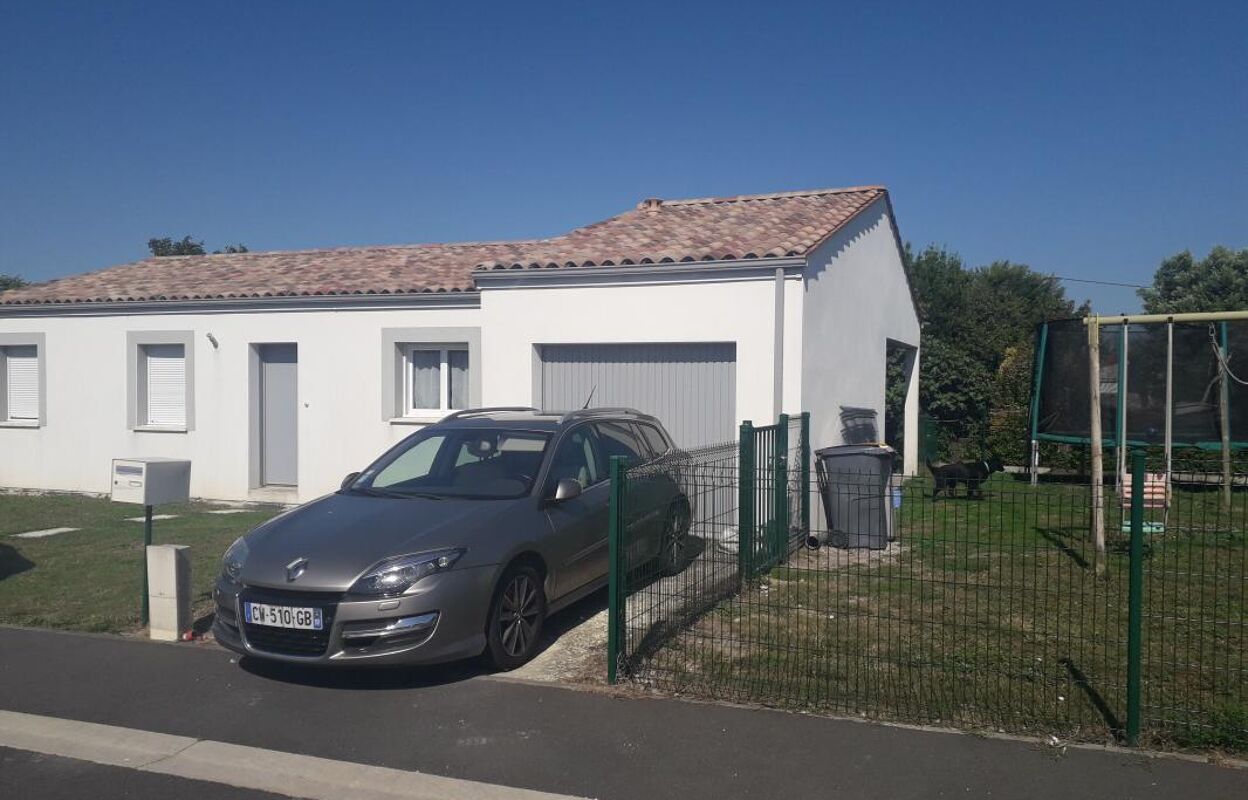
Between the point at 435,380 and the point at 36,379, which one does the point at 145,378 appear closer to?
the point at 36,379

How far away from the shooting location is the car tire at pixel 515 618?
6.23m

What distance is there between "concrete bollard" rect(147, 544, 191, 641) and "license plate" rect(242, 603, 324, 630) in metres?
1.41

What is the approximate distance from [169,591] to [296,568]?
1.78m

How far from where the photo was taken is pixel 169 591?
7.14m

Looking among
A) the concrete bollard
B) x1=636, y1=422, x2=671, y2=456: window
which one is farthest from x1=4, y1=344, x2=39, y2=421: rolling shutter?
x1=636, y1=422, x2=671, y2=456: window

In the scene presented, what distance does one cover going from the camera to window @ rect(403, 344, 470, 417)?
45.2 ft

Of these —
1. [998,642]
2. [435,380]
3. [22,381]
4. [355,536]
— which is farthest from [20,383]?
[998,642]

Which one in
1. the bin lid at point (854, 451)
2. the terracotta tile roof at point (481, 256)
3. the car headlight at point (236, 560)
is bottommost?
the car headlight at point (236, 560)

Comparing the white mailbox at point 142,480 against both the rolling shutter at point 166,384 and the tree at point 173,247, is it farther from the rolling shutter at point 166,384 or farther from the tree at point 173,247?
the tree at point 173,247

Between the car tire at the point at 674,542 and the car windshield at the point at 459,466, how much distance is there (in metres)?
1.10

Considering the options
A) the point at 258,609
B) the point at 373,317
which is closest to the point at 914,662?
the point at 258,609

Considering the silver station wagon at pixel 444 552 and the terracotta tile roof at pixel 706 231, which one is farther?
the terracotta tile roof at pixel 706 231

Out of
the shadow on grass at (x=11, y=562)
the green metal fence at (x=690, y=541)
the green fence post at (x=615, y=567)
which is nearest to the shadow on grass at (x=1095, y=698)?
the green metal fence at (x=690, y=541)

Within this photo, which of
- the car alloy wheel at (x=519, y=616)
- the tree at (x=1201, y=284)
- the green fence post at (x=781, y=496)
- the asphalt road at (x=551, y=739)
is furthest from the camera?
the tree at (x=1201, y=284)
